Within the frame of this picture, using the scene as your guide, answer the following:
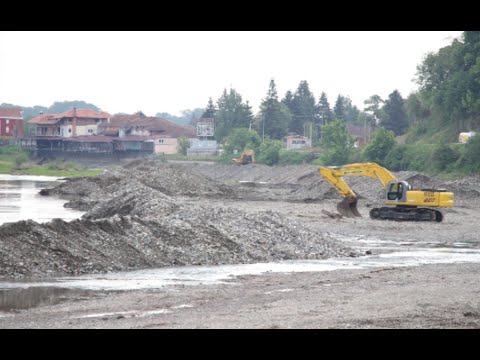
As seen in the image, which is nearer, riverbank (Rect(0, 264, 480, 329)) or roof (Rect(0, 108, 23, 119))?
riverbank (Rect(0, 264, 480, 329))

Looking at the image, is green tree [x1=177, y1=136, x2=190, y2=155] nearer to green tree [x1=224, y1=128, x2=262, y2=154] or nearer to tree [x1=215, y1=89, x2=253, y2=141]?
tree [x1=215, y1=89, x2=253, y2=141]

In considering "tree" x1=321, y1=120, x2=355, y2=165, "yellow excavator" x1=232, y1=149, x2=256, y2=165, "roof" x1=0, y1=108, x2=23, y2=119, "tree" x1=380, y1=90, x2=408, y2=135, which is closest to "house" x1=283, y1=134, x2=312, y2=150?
"tree" x1=380, y1=90, x2=408, y2=135

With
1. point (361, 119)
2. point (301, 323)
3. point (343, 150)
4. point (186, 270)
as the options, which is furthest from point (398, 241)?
point (361, 119)

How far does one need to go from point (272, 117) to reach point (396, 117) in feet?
66.6

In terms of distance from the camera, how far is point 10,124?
15800cm

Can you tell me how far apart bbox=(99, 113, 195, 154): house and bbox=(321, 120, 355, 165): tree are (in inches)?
1846

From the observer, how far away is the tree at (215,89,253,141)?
147m

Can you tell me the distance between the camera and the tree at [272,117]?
14125cm

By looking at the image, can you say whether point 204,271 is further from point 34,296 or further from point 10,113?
point 10,113

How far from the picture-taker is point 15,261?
23.7m

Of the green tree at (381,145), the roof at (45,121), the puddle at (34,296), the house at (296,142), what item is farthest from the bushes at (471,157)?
the roof at (45,121)

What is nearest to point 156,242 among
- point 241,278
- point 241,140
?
point 241,278
